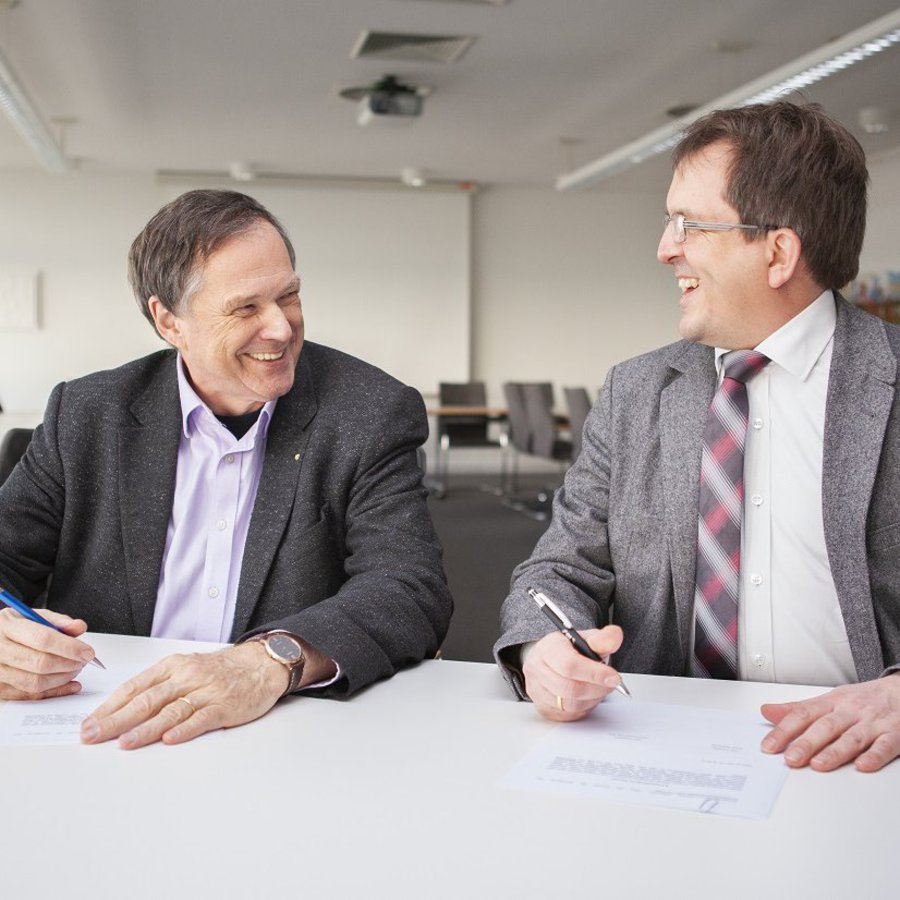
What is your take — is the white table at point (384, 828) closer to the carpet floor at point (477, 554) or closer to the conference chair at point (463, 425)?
the carpet floor at point (477, 554)

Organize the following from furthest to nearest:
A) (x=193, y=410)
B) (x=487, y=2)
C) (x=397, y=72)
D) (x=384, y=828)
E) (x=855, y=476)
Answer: (x=397, y=72), (x=487, y=2), (x=193, y=410), (x=855, y=476), (x=384, y=828)

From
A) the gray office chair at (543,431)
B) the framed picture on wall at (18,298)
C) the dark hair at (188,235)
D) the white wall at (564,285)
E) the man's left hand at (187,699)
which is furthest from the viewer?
the white wall at (564,285)

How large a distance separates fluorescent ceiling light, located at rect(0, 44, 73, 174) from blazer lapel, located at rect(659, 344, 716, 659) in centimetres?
535

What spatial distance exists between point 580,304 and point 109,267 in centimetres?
517

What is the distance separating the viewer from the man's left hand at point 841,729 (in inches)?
43.4

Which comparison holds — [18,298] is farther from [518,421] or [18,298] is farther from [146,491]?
[146,491]

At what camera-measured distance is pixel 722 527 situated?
161 cm

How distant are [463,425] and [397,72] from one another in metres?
3.75

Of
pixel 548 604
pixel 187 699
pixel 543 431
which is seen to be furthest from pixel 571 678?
pixel 543 431

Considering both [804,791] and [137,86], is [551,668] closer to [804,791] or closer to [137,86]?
[804,791]

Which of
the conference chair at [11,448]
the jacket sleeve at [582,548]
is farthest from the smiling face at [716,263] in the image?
the conference chair at [11,448]

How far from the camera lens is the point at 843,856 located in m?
0.90

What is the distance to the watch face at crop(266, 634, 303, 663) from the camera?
133 cm

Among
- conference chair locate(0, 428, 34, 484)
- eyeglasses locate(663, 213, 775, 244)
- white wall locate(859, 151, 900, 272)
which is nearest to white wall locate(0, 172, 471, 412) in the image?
white wall locate(859, 151, 900, 272)
